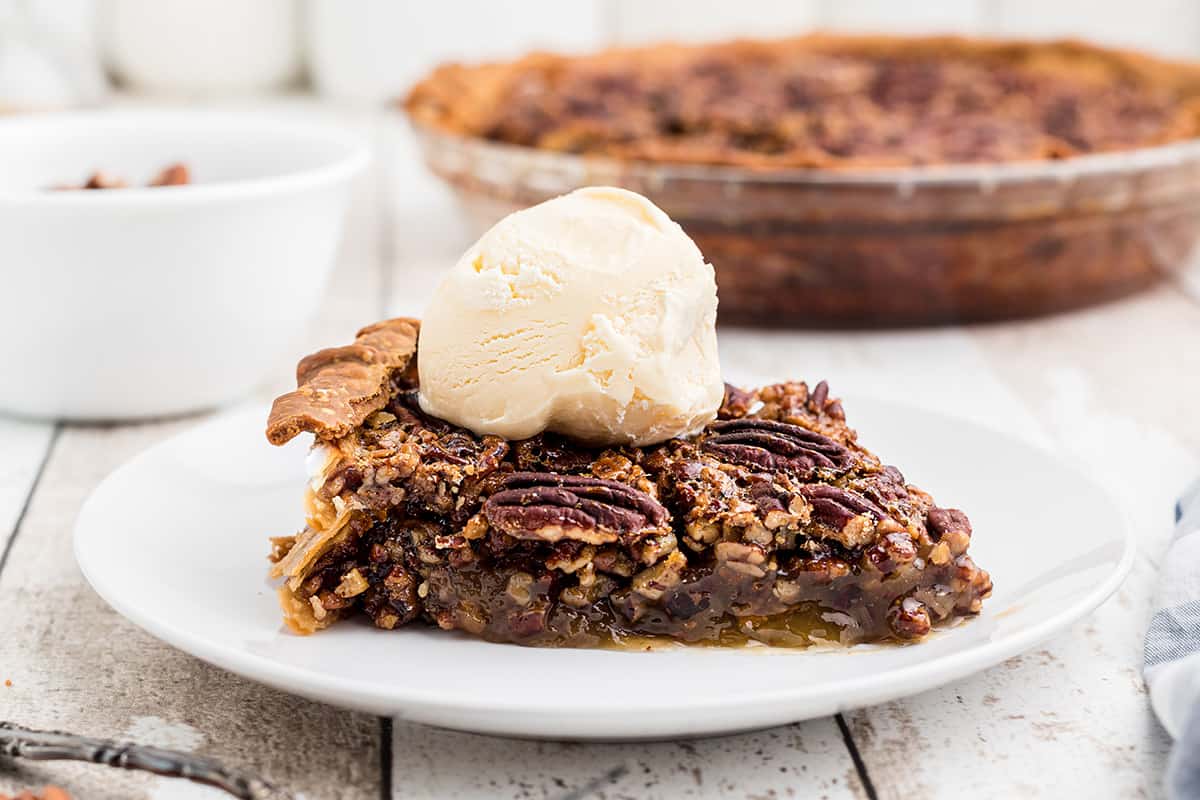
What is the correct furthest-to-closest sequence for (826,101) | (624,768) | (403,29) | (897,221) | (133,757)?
(403,29)
(826,101)
(897,221)
(624,768)
(133,757)

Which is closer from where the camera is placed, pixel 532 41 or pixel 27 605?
pixel 27 605

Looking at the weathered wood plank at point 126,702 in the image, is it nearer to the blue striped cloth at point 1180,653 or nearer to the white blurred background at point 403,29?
the blue striped cloth at point 1180,653

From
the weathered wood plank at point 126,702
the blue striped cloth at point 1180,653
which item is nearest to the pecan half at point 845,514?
the blue striped cloth at point 1180,653

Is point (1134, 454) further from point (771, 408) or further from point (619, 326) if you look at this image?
point (619, 326)

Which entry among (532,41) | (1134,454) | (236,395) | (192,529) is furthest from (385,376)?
(532,41)

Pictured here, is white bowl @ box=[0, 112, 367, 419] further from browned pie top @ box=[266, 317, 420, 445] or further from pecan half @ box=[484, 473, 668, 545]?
pecan half @ box=[484, 473, 668, 545]

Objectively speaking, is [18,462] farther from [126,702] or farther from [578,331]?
[578,331]

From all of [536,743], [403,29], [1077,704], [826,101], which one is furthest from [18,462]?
[403,29]
